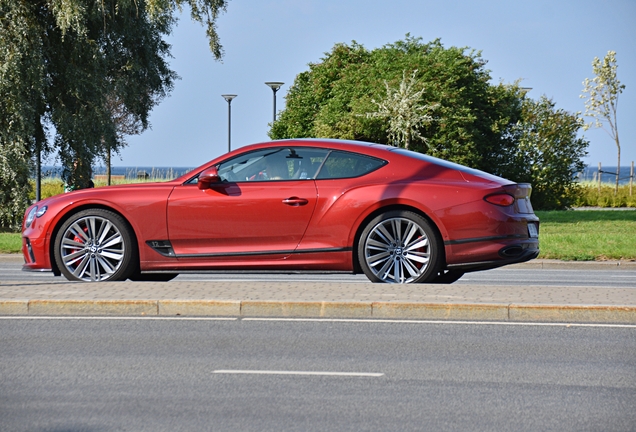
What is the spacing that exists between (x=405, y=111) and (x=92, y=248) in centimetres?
2495

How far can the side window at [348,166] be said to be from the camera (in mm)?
10211

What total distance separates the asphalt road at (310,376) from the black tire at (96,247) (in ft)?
5.33

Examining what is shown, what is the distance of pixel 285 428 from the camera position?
5133 millimetres

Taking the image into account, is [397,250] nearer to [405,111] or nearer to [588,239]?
[588,239]

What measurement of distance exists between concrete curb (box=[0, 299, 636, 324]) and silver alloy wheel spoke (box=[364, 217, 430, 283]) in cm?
106

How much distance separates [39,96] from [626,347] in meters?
19.6

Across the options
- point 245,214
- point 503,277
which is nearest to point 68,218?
point 245,214

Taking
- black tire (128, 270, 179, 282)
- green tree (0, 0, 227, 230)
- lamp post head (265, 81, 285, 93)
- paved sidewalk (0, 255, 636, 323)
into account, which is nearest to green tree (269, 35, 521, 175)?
lamp post head (265, 81, 285, 93)

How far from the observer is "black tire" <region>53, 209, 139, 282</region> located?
10312 mm

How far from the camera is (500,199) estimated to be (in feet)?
32.2

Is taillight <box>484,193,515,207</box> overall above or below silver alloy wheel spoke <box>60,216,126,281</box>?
above

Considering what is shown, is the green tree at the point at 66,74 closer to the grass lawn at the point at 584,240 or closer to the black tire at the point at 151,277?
the grass lawn at the point at 584,240

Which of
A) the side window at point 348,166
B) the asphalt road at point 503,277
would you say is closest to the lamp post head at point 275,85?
the asphalt road at point 503,277

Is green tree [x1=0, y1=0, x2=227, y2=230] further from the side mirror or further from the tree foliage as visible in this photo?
the side mirror
